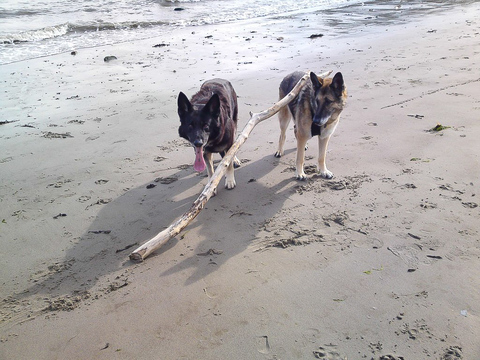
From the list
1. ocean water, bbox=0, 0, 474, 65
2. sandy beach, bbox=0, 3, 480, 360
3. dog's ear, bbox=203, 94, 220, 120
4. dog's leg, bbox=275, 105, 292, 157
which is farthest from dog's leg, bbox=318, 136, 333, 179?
ocean water, bbox=0, 0, 474, 65

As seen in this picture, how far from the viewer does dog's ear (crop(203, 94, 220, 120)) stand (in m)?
4.35

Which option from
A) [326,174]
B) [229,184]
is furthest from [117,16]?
[326,174]

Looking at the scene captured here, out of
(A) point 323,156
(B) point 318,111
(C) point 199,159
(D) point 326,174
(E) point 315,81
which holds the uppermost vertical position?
(E) point 315,81

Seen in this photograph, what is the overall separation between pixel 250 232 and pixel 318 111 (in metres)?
1.78

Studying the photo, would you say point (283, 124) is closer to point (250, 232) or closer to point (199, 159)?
point (199, 159)

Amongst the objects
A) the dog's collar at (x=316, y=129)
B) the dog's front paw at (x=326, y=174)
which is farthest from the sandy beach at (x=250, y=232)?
the dog's collar at (x=316, y=129)

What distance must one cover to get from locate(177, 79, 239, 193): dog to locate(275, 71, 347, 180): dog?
90 cm

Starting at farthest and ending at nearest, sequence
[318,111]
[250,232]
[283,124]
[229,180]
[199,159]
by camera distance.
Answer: [283,124] → [229,180] → [318,111] → [199,159] → [250,232]

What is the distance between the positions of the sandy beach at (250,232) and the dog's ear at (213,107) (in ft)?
3.34

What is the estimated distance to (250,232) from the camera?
3.85 meters

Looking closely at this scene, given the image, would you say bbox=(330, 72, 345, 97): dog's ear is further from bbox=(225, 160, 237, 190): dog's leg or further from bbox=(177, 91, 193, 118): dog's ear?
bbox=(177, 91, 193, 118): dog's ear

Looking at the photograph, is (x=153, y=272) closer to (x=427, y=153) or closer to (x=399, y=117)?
(x=427, y=153)

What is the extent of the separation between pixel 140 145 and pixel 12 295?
331cm

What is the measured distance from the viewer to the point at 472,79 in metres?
7.17
